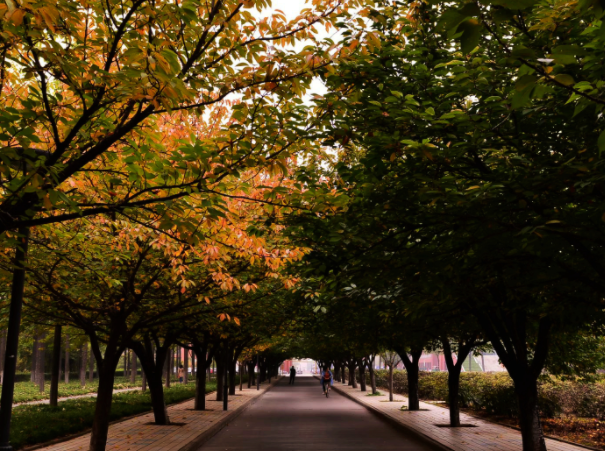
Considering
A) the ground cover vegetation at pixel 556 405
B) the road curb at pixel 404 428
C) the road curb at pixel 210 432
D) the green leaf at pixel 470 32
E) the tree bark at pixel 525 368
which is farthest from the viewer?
the ground cover vegetation at pixel 556 405

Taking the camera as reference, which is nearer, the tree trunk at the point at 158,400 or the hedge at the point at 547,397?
the tree trunk at the point at 158,400

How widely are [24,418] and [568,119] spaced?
1714cm

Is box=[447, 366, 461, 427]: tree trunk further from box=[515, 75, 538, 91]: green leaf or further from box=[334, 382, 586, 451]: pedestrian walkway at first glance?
box=[515, 75, 538, 91]: green leaf

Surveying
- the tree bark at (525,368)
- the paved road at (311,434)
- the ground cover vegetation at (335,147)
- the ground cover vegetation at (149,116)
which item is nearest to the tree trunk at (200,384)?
the paved road at (311,434)

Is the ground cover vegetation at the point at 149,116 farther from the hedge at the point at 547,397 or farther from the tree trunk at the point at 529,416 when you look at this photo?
the hedge at the point at 547,397

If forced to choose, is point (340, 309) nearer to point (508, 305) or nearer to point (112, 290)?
point (508, 305)

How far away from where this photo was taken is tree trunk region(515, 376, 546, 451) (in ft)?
33.0

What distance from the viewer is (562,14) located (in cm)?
527

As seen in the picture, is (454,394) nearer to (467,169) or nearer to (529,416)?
(529,416)

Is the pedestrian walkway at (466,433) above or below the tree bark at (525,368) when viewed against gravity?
below

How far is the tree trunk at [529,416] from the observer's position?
1005cm

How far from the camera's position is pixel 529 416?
10.2 meters

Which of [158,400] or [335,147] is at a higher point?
[335,147]

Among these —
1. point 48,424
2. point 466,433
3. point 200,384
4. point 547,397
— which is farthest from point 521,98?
point 200,384
